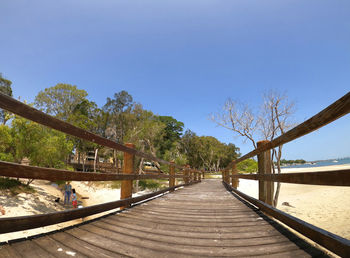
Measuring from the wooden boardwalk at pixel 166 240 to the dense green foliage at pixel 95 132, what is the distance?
43.7ft

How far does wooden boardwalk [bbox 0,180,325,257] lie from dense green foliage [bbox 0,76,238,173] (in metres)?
13.3

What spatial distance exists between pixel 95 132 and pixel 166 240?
3591 centimetres

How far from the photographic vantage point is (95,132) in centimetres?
3412

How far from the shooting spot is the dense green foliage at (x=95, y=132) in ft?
41.9

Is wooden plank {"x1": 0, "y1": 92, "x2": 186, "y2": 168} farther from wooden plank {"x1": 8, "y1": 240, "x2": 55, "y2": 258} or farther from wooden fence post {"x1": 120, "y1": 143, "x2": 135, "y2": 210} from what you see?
wooden fence post {"x1": 120, "y1": 143, "x2": 135, "y2": 210}

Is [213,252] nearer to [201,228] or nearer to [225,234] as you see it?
[225,234]

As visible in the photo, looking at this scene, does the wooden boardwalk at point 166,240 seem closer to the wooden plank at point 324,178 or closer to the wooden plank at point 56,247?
the wooden plank at point 56,247

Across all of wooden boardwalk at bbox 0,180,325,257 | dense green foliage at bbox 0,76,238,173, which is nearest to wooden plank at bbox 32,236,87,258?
wooden boardwalk at bbox 0,180,325,257

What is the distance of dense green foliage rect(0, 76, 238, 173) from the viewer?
41.9 feet

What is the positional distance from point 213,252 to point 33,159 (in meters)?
16.1

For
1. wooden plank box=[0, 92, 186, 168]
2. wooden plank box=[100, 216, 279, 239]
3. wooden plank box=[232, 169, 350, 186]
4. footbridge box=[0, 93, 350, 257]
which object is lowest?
wooden plank box=[100, 216, 279, 239]

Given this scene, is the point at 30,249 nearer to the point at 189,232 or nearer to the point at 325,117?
the point at 189,232

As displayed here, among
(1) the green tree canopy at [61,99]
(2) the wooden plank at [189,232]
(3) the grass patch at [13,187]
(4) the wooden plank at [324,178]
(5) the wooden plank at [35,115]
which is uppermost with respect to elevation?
(1) the green tree canopy at [61,99]

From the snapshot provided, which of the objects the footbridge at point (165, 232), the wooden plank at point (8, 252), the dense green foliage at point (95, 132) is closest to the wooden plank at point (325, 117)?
the footbridge at point (165, 232)
